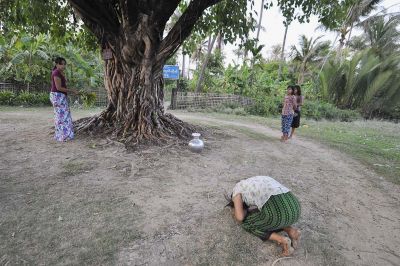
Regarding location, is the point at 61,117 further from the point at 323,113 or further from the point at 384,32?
the point at 384,32

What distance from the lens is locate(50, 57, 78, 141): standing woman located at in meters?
5.70

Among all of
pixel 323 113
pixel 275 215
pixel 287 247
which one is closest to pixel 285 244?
pixel 287 247

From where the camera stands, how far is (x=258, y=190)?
120 inches

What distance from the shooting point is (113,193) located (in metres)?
3.92

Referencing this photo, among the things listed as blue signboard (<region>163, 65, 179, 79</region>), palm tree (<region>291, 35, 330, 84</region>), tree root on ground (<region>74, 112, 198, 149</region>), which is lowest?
tree root on ground (<region>74, 112, 198, 149</region>)

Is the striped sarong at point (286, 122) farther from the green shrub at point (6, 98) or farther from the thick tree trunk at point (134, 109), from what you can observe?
the green shrub at point (6, 98)

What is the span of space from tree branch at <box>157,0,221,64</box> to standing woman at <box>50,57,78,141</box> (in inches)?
75.6

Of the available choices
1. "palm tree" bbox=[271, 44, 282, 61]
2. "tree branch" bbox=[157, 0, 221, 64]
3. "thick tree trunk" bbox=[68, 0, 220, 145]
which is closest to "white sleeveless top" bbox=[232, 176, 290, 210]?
"thick tree trunk" bbox=[68, 0, 220, 145]

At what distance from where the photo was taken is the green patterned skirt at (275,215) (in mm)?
2873

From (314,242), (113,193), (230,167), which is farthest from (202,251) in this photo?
(230,167)

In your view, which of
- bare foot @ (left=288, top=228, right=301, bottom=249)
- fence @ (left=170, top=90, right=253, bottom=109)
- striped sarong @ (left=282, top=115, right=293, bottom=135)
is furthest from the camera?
fence @ (left=170, top=90, right=253, bottom=109)

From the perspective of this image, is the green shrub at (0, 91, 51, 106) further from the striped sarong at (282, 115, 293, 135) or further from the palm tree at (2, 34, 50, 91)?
the striped sarong at (282, 115, 293, 135)

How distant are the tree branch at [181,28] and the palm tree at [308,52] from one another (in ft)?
76.3

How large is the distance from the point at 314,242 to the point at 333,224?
1.86 ft
